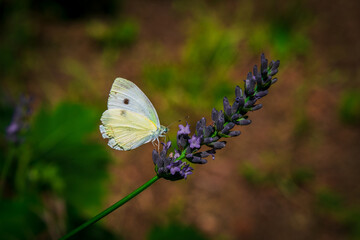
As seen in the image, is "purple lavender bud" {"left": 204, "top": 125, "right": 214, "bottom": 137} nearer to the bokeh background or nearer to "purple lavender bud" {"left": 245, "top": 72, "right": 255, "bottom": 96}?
"purple lavender bud" {"left": 245, "top": 72, "right": 255, "bottom": 96}

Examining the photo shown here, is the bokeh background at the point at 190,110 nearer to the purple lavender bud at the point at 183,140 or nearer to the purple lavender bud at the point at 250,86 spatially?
the purple lavender bud at the point at 183,140

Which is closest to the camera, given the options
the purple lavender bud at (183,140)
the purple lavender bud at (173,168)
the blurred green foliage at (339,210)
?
the purple lavender bud at (173,168)

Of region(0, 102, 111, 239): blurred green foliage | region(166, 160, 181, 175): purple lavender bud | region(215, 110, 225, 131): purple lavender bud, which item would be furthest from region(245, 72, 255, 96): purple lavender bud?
region(0, 102, 111, 239): blurred green foliage

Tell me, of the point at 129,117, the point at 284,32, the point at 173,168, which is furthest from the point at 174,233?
the point at 284,32

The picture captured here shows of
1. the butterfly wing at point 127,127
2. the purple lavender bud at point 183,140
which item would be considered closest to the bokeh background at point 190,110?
the butterfly wing at point 127,127

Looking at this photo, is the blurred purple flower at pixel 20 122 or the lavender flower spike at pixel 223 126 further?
the blurred purple flower at pixel 20 122

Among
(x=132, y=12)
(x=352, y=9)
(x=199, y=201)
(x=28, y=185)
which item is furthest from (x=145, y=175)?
(x=352, y=9)

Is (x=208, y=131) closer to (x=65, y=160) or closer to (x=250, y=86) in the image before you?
(x=250, y=86)

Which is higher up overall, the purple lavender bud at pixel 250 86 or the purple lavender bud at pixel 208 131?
the purple lavender bud at pixel 250 86

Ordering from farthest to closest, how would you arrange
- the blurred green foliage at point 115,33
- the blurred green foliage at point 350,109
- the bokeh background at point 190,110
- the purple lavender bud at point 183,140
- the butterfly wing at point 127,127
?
1. the blurred green foliage at point 115,33
2. the blurred green foliage at point 350,109
3. the bokeh background at point 190,110
4. the butterfly wing at point 127,127
5. the purple lavender bud at point 183,140
